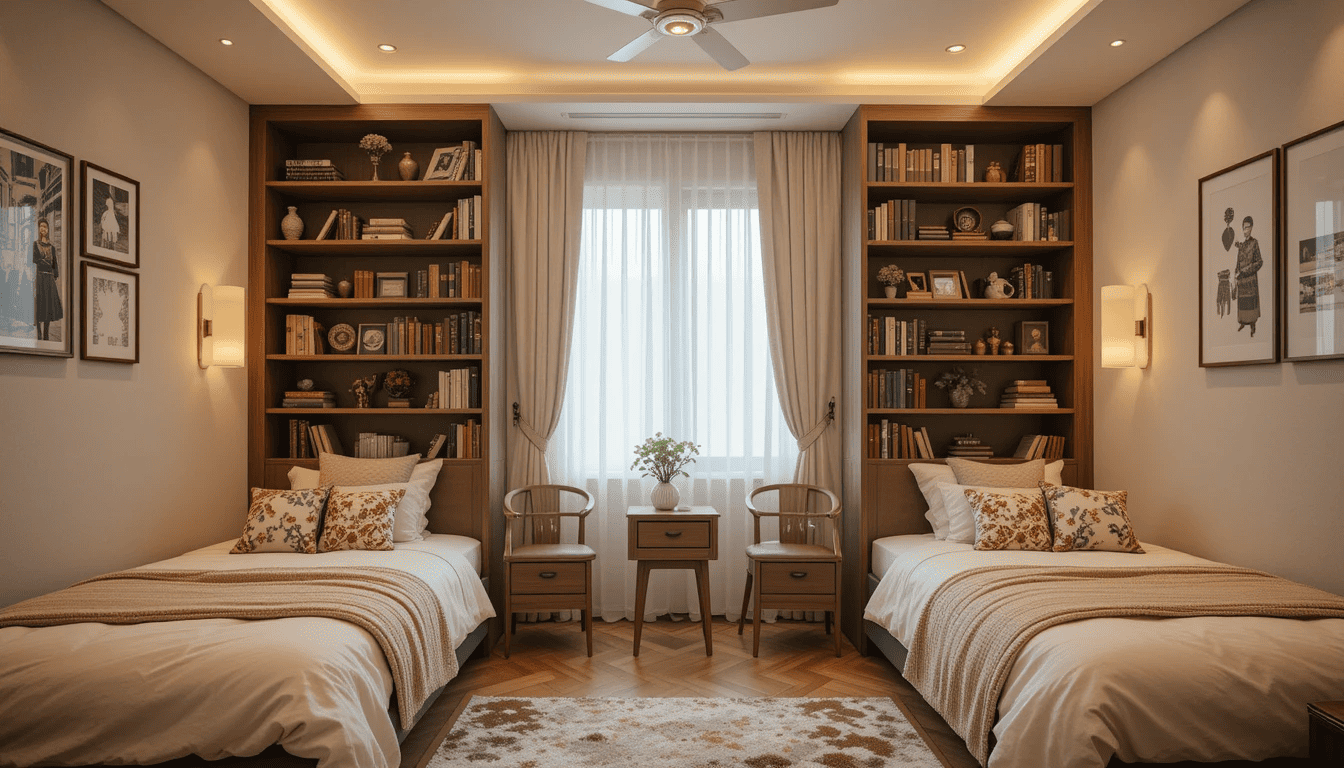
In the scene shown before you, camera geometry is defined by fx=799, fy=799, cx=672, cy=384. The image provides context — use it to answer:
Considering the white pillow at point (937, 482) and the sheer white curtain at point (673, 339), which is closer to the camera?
the white pillow at point (937, 482)

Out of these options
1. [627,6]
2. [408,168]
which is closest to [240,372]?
[408,168]

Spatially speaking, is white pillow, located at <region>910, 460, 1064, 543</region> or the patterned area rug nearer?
the patterned area rug

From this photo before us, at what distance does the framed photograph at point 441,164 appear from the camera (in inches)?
177

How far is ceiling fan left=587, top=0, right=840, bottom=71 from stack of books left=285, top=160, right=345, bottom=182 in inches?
84.1

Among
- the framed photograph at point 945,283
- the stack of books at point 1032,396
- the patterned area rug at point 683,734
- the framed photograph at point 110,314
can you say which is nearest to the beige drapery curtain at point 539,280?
the patterned area rug at point 683,734

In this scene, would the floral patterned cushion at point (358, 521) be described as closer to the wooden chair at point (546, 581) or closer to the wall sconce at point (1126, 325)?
the wooden chair at point (546, 581)

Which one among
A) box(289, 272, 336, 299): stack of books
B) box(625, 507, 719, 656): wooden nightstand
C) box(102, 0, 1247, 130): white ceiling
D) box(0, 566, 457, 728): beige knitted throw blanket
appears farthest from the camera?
box(289, 272, 336, 299): stack of books

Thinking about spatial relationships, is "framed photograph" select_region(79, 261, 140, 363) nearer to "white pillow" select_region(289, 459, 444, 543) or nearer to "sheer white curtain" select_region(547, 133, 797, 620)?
"white pillow" select_region(289, 459, 444, 543)

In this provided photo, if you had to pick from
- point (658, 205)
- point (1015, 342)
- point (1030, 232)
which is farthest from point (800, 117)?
point (1015, 342)

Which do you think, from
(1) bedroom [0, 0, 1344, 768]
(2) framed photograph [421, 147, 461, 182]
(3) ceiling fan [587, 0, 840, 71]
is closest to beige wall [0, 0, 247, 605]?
(1) bedroom [0, 0, 1344, 768]

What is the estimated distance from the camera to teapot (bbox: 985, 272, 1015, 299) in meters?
4.54

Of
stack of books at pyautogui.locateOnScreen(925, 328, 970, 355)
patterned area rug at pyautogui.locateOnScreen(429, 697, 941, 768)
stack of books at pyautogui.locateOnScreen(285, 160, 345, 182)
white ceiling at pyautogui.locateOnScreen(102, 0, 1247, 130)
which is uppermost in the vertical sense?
white ceiling at pyautogui.locateOnScreen(102, 0, 1247, 130)

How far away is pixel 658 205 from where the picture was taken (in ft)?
16.1

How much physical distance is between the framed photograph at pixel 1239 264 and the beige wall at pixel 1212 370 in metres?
0.07
